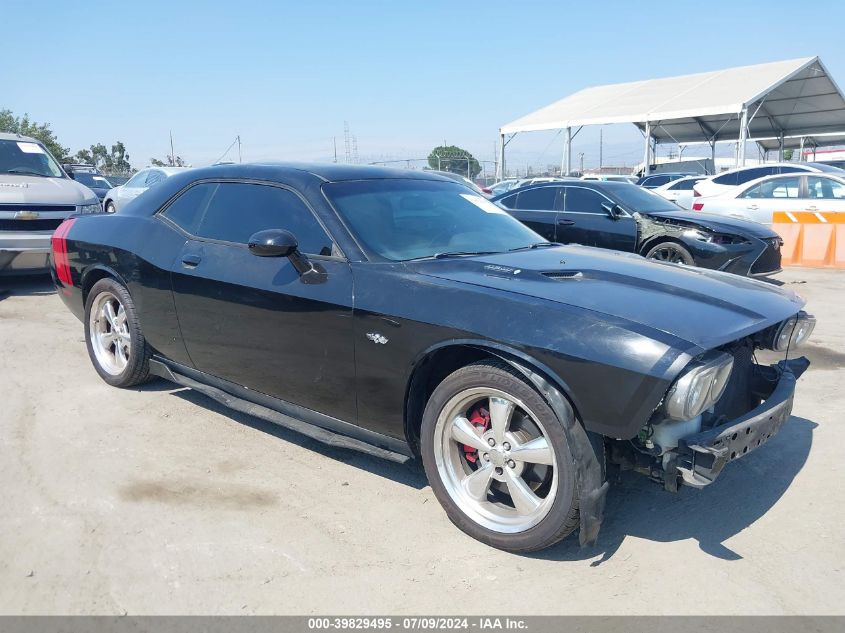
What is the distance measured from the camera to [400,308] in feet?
10.2

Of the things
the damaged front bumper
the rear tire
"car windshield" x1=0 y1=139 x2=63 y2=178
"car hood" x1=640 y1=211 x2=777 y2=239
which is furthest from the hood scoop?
"car windshield" x1=0 y1=139 x2=63 y2=178

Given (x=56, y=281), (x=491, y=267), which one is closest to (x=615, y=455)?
(x=491, y=267)

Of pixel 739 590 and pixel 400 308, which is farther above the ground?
pixel 400 308

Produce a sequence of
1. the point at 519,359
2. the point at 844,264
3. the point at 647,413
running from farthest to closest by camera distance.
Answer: the point at 844,264 < the point at 519,359 < the point at 647,413

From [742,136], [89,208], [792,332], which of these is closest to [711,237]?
[792,332]

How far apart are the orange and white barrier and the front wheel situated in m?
10.6

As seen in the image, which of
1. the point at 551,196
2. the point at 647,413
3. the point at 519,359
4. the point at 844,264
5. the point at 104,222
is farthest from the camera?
the point at 844,264

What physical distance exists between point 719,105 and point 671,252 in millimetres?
18107

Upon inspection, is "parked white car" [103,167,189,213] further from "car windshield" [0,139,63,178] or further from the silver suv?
the silver suv

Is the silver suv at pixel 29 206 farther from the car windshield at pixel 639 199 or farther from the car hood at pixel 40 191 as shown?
the car windshield at pixel 639 199

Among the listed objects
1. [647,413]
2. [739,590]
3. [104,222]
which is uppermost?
[104,222]

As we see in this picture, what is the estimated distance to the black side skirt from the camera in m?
3.29

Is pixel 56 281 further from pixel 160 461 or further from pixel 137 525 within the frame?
pixel 137 525

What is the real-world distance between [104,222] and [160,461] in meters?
1.96
